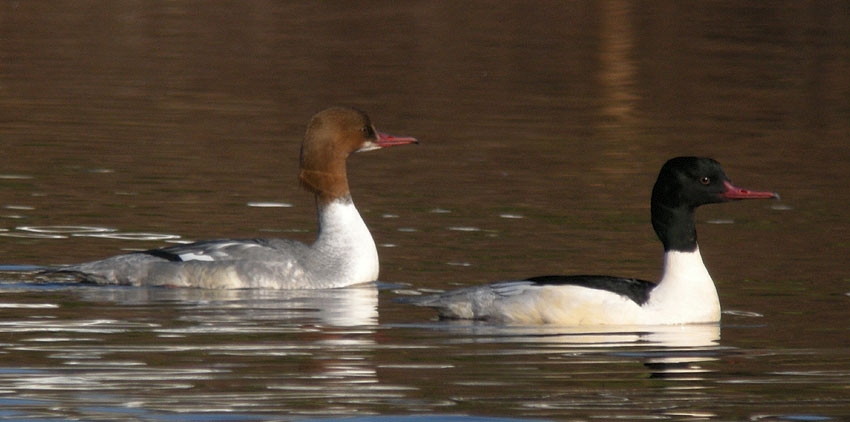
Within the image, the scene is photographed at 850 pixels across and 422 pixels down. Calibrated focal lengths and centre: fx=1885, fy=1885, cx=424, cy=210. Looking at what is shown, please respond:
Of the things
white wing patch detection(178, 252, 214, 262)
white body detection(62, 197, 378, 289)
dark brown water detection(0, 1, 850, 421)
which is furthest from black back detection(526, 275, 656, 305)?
white wing patch detection(178, 252, 214, 262)

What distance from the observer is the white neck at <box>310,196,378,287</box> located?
13.8 metres

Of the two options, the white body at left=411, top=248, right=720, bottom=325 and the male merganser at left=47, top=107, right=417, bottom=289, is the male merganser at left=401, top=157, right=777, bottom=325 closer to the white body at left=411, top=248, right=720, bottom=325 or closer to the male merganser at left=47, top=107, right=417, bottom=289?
the white body at left=411, top=248, right=720, bottom=325

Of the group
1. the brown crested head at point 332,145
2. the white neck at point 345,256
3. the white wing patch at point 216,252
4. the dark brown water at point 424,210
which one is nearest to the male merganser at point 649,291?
the dark brown water at point 424,210

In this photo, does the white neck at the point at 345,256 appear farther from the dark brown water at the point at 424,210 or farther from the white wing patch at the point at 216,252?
the white wing patch at the point at 216,252

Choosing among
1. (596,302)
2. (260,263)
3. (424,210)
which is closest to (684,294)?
(596,302)

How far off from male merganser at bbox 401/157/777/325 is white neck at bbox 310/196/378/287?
1579mm

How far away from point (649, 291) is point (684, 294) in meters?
0.22

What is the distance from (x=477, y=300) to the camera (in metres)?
12.1

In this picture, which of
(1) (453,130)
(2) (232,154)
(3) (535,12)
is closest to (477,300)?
(2) (232,154)

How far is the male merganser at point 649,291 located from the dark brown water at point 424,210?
17 cm

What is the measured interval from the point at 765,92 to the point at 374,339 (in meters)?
18.1

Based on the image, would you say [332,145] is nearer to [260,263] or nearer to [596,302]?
[260,263]

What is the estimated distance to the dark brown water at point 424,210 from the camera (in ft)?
33.2

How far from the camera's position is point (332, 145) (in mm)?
14531
